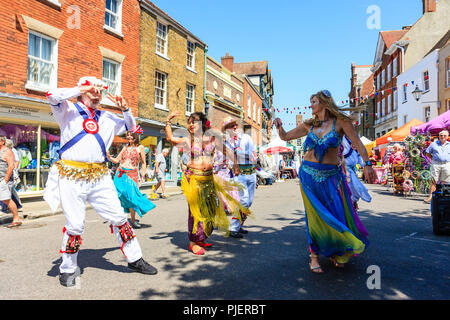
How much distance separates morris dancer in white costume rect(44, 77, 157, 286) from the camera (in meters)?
3.39

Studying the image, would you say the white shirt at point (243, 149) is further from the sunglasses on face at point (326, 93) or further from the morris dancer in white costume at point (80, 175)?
→ the morris dancer in white costume at point (80, 175)

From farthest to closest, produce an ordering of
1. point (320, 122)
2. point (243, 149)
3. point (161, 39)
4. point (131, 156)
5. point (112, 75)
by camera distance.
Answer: point (161, 39) < point (112, 75) < point (131, 156) < point (243, 149) < point (320, 122)

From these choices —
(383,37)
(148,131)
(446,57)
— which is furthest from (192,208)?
(383,37)

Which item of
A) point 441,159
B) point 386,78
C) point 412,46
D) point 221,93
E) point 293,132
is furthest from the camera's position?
point 386,78

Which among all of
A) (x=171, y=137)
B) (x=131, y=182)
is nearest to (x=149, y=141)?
(x=131, y=182)

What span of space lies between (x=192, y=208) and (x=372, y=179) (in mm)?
2277

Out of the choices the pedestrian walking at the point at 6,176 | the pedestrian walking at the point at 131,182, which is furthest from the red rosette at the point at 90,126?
the pedestrian walking at the point at 6,176

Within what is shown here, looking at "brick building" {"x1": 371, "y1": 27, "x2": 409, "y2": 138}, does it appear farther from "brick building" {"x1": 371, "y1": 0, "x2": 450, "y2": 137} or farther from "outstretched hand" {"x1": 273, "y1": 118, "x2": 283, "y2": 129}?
"outstretched hand" {"x1": 273, "y1": 118, "x2": 283, "y2": 129}

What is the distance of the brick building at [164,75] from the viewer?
627 inches

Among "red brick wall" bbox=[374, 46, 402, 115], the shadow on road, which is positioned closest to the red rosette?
the shadow on road

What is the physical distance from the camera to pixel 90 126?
3523 millimetres

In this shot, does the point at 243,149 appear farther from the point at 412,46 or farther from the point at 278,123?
the point at 412,46

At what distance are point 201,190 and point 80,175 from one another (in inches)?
65.0
